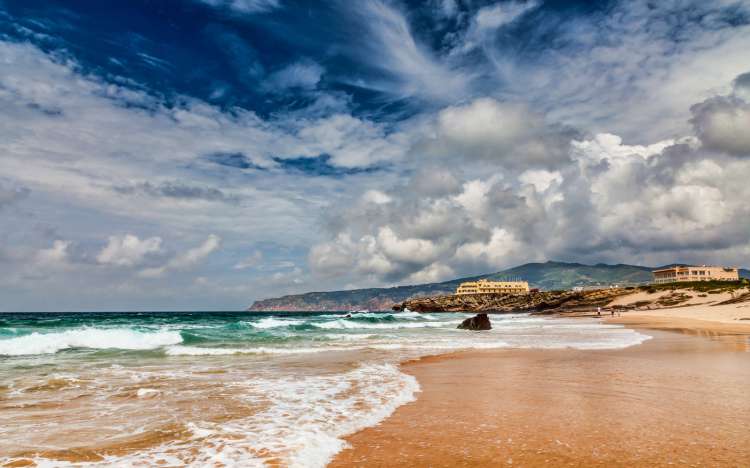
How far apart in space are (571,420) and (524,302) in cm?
12523

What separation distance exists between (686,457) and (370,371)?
8.82 m

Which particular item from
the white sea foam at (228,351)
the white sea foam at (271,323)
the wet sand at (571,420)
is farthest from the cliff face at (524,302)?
the wet sand at (571,420)

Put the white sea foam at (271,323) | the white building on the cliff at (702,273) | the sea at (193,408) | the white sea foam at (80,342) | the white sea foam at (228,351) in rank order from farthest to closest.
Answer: the white building on the cliff at (702,273)
the white sea foam at (271,323)
the white sea foam at (80,342)
the white sea foam at (228,351)
the sea at (193,408)

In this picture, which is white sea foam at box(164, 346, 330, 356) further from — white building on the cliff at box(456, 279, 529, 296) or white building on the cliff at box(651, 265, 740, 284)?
white building on the cliff at box(456, 279, 529, 296)

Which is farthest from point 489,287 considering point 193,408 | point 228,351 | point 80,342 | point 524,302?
point 193,408

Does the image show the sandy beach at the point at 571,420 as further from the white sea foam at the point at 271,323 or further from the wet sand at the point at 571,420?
the white sea foam at the point at 271,323

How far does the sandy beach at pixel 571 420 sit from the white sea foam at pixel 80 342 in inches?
739

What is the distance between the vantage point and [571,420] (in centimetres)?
669

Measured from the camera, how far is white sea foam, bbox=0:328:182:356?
21578 millimetres

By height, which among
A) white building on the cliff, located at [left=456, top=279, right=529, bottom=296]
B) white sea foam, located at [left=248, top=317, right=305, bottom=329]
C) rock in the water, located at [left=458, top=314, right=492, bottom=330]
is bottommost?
white sea foam, located at [left=248, top=317, right=305, bottom=329]

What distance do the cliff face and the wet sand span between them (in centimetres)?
8462

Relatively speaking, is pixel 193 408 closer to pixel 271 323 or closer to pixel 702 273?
pixel 271 323

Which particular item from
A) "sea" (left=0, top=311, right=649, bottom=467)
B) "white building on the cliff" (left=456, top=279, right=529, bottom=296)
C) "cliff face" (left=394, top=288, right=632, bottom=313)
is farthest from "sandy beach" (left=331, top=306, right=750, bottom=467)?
"white building on the cliff" (left=456, top=279, right=529, bottom=296)

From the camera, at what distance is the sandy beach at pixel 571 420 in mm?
5141
